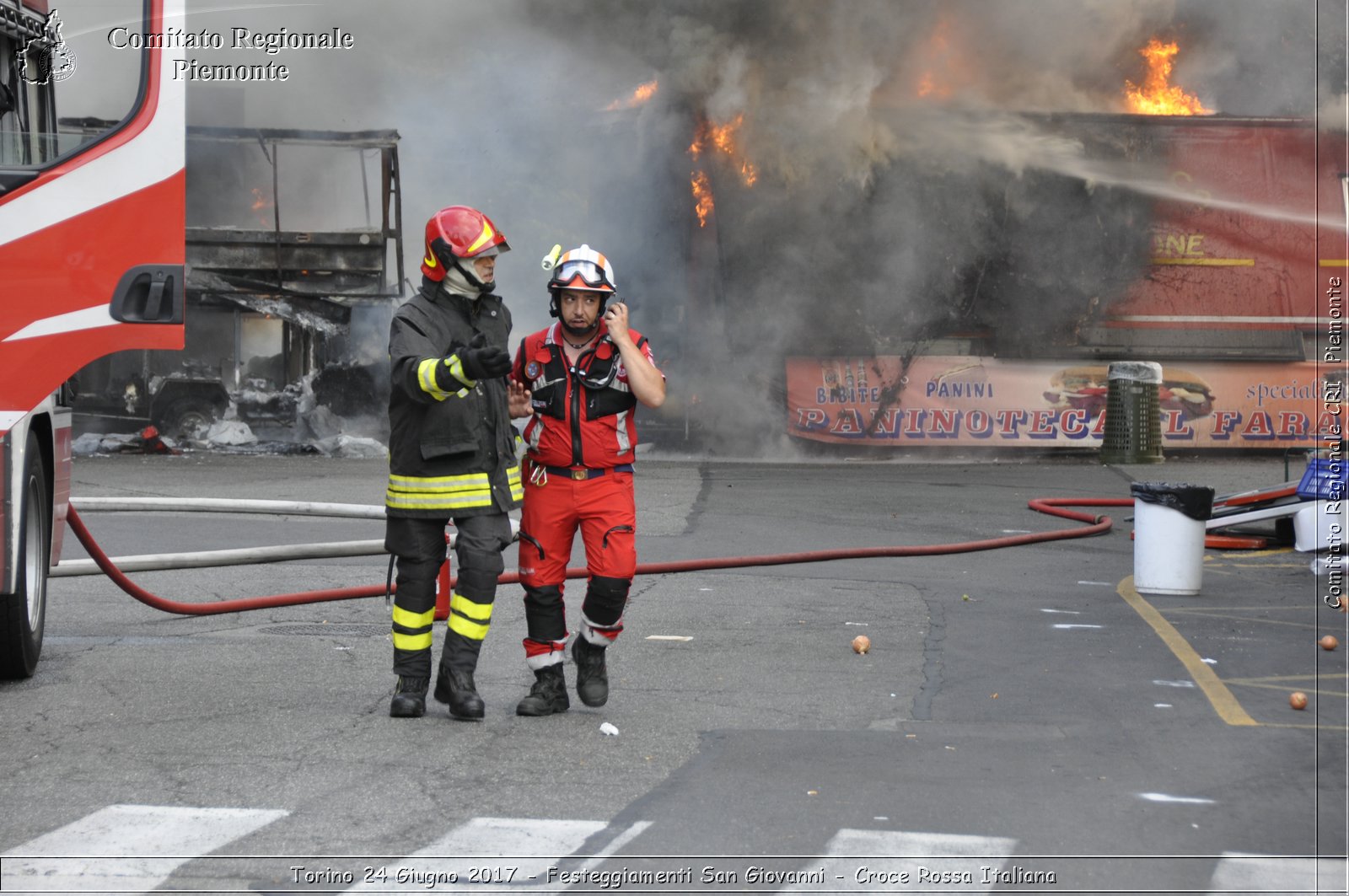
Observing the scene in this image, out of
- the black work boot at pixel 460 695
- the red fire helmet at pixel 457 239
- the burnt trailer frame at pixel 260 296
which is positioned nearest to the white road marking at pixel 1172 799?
the black work boot at pixel 460 695

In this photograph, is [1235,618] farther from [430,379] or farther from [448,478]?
[430,379]

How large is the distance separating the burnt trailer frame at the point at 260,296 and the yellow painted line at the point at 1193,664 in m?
11.4

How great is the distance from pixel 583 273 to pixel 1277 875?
279 centimetres

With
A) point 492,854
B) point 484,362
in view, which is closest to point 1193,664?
point 484,362

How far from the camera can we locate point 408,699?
16.6 feet

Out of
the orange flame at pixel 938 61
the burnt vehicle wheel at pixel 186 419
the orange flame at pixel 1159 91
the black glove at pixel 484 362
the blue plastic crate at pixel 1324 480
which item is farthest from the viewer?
the orange flame at pixel 1159 91

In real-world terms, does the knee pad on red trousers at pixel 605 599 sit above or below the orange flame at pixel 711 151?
below

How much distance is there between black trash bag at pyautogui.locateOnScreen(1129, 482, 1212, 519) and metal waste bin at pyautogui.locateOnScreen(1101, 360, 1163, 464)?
9447 mm

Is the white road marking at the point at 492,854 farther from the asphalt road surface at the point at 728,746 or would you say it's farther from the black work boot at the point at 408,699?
the black work boot at the point at 408,699

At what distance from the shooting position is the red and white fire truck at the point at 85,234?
4961mm

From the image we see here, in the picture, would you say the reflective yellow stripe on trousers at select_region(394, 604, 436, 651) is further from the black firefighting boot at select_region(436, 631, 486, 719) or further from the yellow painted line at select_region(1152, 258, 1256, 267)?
the yellow painted line at select_region(1152, 258, 1256, 267)

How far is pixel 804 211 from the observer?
1862 cm

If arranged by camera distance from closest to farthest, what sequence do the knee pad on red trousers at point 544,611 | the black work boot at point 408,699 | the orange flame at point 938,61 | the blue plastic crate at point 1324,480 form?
the black work boot at point 408,699 → the knee pad on red trousers at point 544,611 → the blue plastic crate at point 1324,480 → the orange flame at point 938,61

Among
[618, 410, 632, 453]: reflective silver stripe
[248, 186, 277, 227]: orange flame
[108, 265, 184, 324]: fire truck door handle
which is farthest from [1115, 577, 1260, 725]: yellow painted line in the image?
[248, 186, 277, 227]: orange flame
